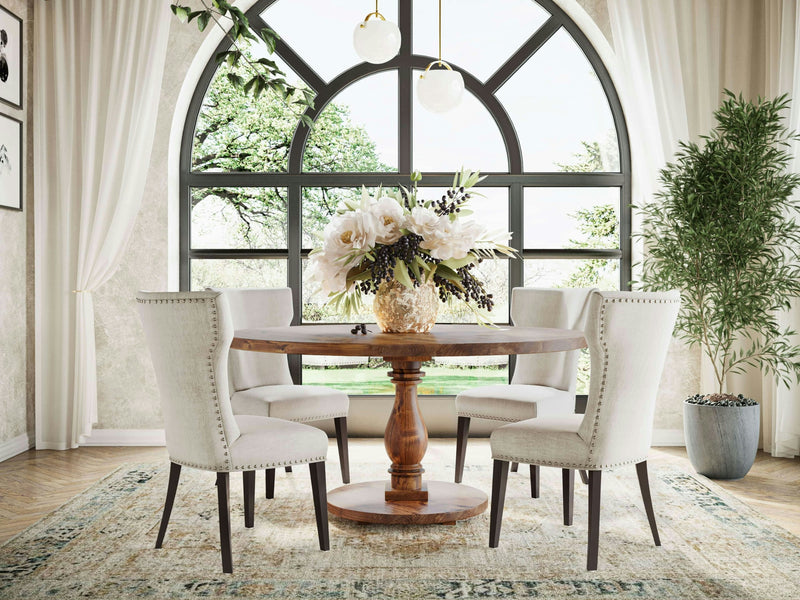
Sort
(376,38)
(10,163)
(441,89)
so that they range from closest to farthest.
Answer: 1. (376,38)
2. (441,89)
3. (10,163)

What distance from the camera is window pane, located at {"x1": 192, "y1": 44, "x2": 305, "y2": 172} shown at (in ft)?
16.7

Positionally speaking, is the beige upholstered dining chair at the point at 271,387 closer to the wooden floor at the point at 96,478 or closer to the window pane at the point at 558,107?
the wooden floor at the point at 96,478

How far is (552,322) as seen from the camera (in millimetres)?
3910

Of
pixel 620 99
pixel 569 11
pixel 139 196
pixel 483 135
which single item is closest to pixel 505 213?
pixel 483 135

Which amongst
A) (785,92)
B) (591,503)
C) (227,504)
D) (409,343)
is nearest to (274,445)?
(227,504)

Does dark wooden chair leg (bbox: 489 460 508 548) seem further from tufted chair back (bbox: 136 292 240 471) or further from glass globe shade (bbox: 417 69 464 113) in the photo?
glass globe shade (bbox: 417 69 464 113)

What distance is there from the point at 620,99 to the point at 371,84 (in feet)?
5.30

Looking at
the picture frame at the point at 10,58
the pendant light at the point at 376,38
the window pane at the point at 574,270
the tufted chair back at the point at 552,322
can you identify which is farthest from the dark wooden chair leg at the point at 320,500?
the picture frame at the point at 10,58

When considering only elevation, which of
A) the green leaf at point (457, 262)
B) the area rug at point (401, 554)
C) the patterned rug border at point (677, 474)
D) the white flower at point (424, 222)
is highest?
the white flower at point (424, 222)

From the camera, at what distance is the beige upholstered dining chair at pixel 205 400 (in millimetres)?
2549

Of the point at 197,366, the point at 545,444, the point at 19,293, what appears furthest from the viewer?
the point at 19,293

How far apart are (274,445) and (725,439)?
8.05 feet

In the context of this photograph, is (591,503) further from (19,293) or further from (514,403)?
(19,293)

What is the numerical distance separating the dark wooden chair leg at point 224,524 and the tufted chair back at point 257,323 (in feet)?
3.94
